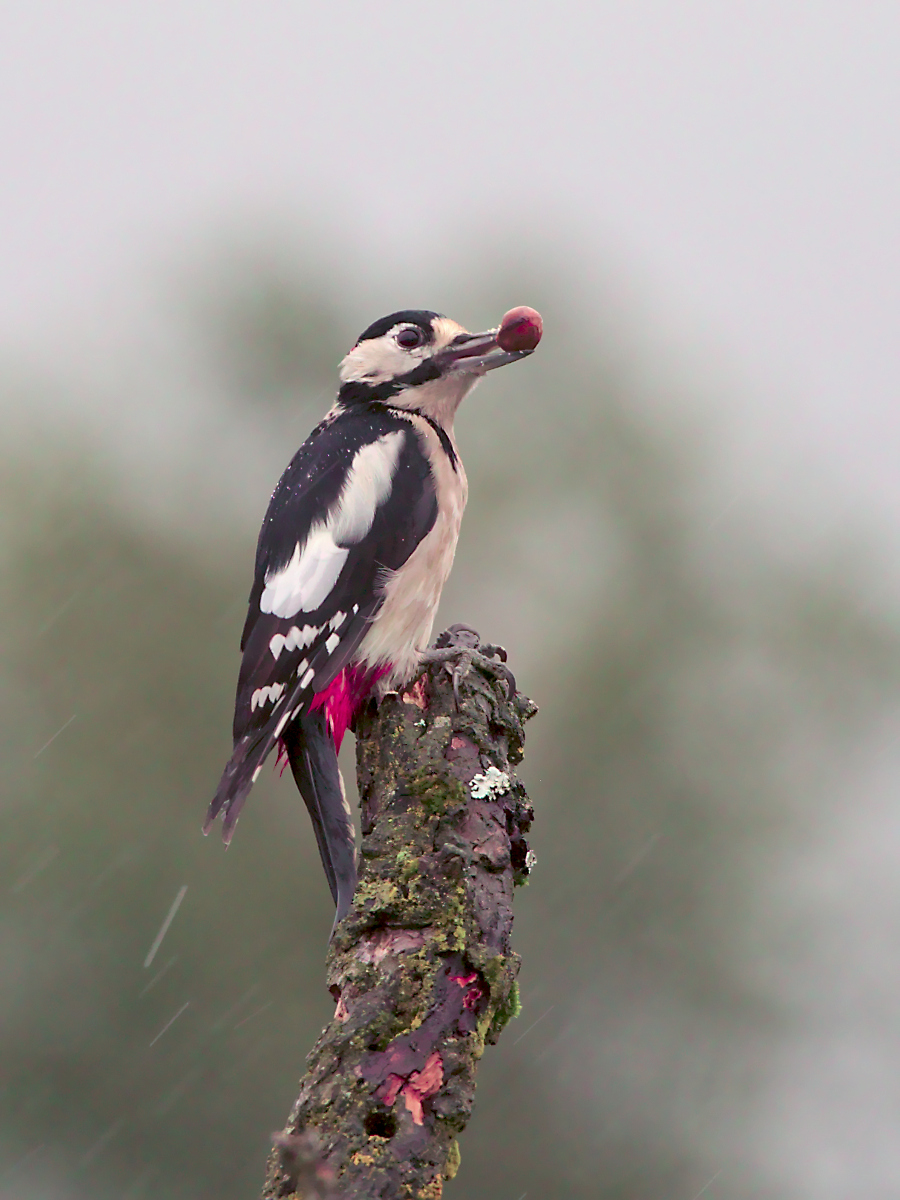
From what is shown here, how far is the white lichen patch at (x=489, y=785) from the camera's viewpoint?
92.3 inches

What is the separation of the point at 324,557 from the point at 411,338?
0.81 metres

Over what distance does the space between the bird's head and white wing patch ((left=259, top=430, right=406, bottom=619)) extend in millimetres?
364

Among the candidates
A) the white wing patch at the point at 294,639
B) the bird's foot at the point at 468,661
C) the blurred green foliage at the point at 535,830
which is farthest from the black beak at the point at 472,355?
the blurred green foliage at the point at 535,830

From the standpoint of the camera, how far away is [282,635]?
275cm

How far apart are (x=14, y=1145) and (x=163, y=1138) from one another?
4.19ft

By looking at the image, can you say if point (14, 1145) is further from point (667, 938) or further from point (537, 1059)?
point (667, 938)

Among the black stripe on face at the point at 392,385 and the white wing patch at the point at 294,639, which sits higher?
the black stripe on face at the point at 392,385

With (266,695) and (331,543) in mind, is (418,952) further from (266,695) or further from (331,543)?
(331,543)

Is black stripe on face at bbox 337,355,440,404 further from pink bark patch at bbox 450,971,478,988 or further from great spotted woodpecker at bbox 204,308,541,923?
pink bark patch at bbox 450,971,478,988

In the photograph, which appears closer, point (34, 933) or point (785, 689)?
point (34, 933)

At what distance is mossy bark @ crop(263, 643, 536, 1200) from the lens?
1.83 m

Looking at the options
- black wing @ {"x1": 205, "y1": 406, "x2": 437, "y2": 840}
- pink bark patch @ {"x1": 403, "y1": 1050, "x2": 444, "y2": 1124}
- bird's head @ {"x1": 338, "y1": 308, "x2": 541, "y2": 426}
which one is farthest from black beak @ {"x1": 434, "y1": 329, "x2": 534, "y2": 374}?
pink bark patch @ {"x1": 403, "y1": 1050, "x2": 444, "y2": 1124}

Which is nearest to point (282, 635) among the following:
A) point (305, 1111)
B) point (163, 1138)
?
point (305, 1111)

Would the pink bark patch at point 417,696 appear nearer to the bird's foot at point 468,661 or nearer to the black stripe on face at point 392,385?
the bird's foot at point 468,661
